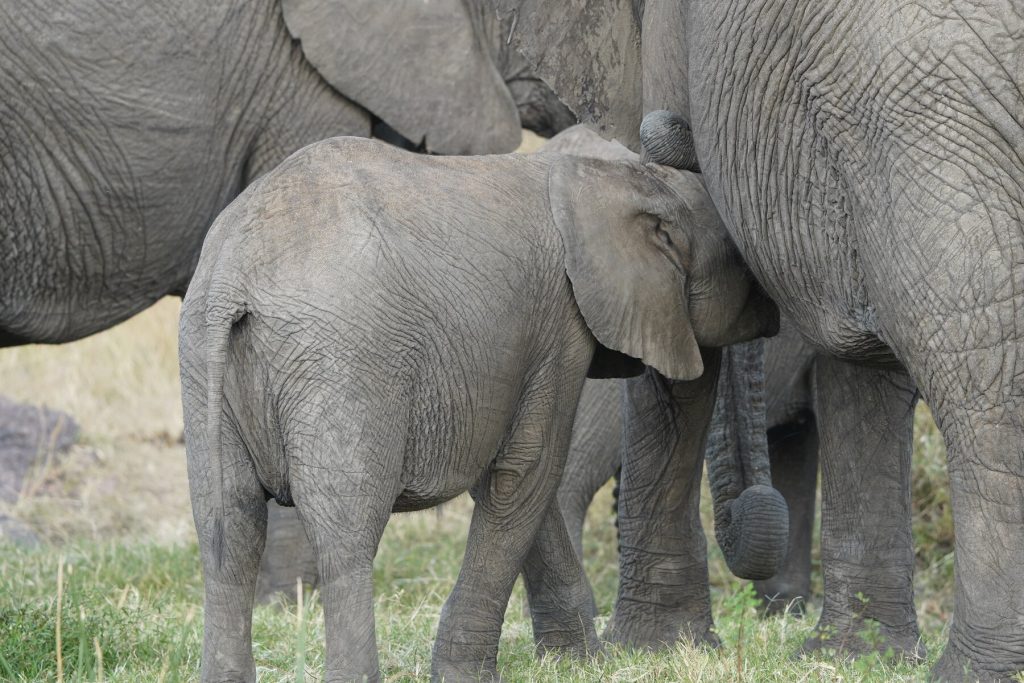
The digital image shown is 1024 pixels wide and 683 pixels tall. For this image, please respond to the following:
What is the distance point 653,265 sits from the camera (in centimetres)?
422

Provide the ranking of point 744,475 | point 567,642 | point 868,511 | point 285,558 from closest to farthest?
point 567,642
point 868,511
point 744,475
point 285,558

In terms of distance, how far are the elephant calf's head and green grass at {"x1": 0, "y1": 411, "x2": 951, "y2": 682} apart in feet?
2.15

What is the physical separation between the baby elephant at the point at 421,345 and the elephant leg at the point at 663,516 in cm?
33

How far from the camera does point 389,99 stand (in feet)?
18.0

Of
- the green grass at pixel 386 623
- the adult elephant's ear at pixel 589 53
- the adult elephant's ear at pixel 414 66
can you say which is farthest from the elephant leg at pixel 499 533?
Result: the adult elephant's ear at pixel 414 66

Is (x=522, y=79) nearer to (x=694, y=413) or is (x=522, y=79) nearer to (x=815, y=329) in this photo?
(x=694, y=413)

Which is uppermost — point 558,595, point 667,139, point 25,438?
point 667,139

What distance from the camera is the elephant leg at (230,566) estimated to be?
3.61 m

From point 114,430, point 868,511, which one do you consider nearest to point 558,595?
point 868,511

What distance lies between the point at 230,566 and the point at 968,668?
1.58m

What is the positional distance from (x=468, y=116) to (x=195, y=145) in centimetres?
89

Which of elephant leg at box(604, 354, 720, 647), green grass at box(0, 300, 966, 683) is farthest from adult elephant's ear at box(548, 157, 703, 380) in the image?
green grass at box(0, 300, 966, 683)

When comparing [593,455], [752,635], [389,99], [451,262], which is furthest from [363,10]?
[752,635]

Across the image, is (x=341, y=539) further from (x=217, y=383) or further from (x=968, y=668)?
(x=968, y=668)
